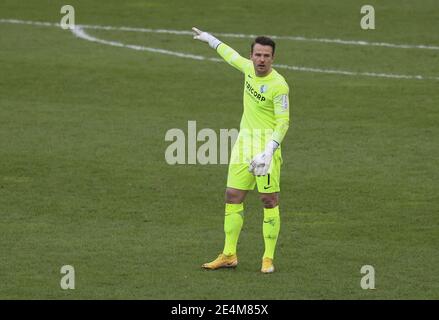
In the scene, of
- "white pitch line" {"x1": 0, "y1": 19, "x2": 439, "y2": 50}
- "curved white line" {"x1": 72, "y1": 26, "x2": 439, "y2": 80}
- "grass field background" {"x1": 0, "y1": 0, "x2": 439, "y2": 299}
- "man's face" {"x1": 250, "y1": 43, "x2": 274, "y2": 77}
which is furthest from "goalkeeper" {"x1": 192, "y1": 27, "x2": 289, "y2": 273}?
"white pitch line" {"x1": 0, "y1": 19, "x2": 439, "y2": 50}

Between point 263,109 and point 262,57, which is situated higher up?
point 262,57

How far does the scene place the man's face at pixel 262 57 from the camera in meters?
12.2

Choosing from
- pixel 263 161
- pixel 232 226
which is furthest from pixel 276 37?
pixel 263 161

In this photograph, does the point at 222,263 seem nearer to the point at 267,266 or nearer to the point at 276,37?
the point at 267,266

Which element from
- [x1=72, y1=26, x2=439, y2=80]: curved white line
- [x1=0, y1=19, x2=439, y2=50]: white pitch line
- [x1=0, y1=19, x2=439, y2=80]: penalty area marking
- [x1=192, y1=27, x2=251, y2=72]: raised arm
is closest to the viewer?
[x1=192, y1=27, x2=251, y2=72]: raised arm

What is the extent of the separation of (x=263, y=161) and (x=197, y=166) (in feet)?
19.3

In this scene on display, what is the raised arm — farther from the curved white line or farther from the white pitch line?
the white pitch line

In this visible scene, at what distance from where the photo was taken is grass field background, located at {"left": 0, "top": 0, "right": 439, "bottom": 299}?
12492mm

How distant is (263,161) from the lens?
11992 mm

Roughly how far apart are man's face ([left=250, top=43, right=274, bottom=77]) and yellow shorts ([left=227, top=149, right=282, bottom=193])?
37.6 inches

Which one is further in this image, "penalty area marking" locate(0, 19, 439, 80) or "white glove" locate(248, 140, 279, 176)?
"penalty area marking" locate(0, 19, 439, 80)

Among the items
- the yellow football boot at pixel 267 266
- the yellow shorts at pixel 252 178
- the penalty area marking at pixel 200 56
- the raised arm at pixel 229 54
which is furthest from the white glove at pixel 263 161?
the penalty area marking at pixel 200 56

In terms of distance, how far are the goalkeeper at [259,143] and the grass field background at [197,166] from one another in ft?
1.31
